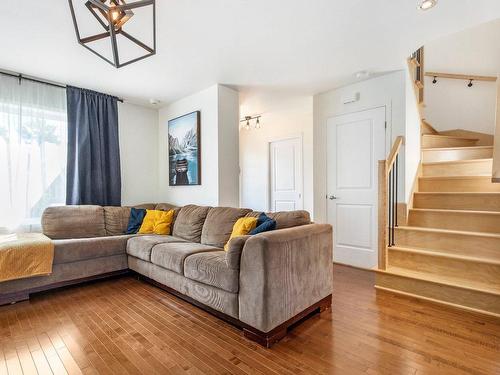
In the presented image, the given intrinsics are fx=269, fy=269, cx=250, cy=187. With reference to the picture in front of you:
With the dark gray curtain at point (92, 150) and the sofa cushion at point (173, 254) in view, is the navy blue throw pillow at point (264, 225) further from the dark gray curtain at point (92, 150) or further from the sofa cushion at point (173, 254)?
the dark gray curtain at point (92, 150)

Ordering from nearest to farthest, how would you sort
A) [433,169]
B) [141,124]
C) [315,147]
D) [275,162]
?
[433,169], [315,147], [141,124], [275,162]

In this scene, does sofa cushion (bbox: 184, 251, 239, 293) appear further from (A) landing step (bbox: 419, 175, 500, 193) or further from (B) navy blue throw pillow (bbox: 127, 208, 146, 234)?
(A) landing step (bbox: 419, 175, 500, 193)

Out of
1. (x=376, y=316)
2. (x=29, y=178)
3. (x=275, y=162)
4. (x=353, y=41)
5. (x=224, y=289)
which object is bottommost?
(x=376, y=316)

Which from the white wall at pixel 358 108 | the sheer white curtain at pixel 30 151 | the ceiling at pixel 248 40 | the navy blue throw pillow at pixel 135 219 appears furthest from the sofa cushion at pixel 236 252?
the sheer white curtain at pixel 30 151

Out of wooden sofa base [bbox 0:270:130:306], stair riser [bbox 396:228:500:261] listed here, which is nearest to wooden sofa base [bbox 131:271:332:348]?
wooden sofa base [bbox 0:270:130:306]

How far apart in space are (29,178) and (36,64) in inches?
52.6

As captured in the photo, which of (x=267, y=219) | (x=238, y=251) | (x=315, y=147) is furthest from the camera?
(x=315, y=147)

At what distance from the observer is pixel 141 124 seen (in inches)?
177

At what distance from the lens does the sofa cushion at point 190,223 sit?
3.20m

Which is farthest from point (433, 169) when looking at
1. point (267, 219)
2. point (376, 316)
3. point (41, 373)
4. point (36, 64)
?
point (36, 64)

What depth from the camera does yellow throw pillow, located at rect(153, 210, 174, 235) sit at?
11.4ft

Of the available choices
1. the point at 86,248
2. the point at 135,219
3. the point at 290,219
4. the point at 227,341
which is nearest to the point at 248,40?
the point at 290,219

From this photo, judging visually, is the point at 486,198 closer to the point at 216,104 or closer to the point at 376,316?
the point at 376,316

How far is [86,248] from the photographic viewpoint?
2967mm
